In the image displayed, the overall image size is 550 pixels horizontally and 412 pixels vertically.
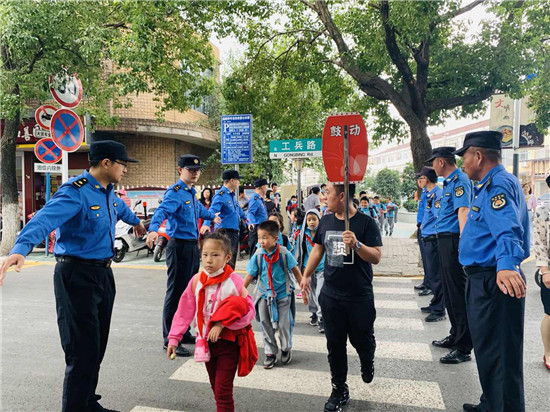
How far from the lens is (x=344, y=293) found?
3.18m

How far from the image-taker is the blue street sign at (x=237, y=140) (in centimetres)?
923

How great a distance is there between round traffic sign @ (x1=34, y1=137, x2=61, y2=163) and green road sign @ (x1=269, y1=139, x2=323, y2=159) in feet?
17.2

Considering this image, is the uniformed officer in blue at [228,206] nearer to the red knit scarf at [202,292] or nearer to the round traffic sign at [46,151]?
the red knit scarf at [202,292]

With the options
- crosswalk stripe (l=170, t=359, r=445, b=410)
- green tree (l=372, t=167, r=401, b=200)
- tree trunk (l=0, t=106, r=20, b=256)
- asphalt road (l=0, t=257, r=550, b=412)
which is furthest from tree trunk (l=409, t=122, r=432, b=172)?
green tree (l=372, t=167, r=401, b=200)

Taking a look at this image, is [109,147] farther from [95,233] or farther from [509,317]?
[509,317]

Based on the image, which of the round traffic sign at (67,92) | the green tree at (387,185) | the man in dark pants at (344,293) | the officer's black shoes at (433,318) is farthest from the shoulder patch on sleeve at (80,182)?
the green tree at (387,185)

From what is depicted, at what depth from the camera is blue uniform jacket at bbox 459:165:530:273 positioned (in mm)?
2568

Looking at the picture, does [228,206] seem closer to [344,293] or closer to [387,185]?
[344,293]

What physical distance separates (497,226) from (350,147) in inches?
57.3

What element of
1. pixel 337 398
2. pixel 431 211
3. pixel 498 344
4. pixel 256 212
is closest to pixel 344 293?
pixel 337 398

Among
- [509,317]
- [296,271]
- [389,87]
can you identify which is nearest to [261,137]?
[389,87]

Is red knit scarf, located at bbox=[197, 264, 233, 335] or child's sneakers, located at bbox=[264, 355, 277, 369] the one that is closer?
red knit scarf, located at bbox=[197, 264, 233, 335]

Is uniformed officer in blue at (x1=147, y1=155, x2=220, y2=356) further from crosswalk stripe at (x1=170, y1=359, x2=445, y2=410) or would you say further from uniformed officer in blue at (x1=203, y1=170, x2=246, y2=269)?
uniformed officer in blue at (x1=203, y1=170, x2=246, y2=269)

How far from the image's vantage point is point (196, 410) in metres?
3.20
